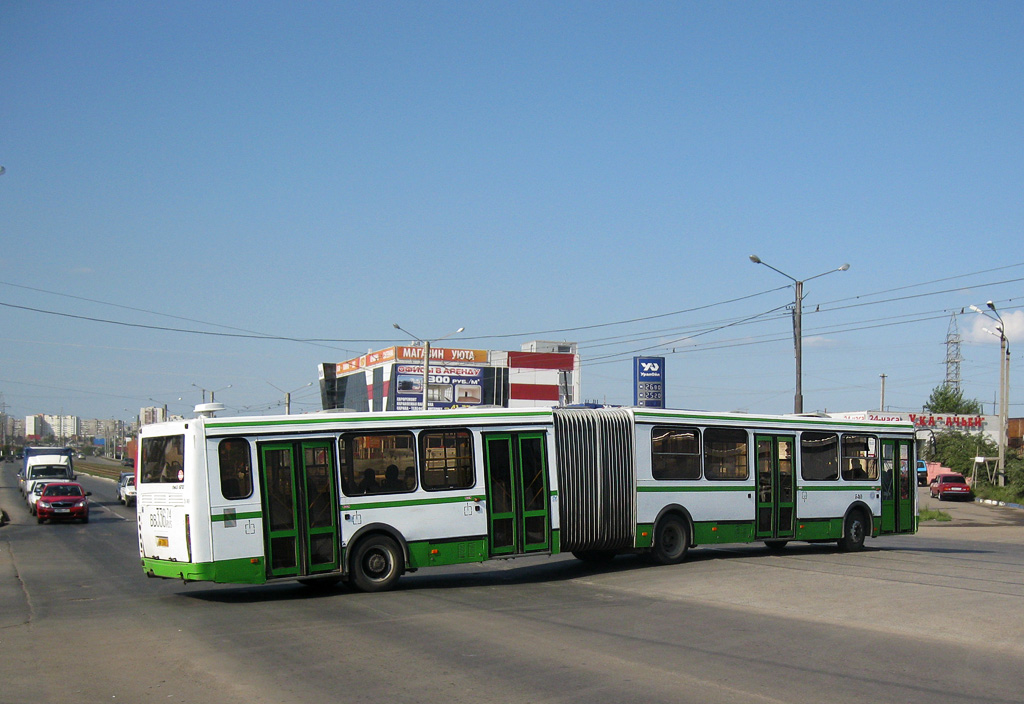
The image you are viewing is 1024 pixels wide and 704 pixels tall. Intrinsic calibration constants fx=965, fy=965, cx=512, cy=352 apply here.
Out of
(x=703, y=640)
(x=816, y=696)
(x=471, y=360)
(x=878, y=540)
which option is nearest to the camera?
(x=816, y=696)

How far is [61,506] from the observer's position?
35.0m

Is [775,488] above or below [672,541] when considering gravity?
above

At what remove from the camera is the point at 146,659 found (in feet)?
32.0

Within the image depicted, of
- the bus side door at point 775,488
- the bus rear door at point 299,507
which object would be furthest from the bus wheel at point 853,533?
the bus rear door at point 299,507

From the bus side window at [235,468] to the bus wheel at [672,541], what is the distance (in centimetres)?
781

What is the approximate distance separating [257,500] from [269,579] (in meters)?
1.16

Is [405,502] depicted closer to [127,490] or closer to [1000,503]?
[127,490]

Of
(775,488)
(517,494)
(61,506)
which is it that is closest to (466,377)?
(61,506)

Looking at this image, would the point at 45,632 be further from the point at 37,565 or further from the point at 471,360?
the point at 471,360

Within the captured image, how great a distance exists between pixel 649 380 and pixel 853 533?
93.6 feet

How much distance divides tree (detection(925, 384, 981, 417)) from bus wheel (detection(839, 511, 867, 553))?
278 ft

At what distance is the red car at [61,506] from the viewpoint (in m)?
Result: 35.0

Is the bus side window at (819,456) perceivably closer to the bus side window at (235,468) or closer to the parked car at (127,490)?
the bus side window at (235,468)

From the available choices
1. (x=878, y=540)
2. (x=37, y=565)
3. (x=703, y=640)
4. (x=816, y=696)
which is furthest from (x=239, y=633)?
(x=878, y=540)
